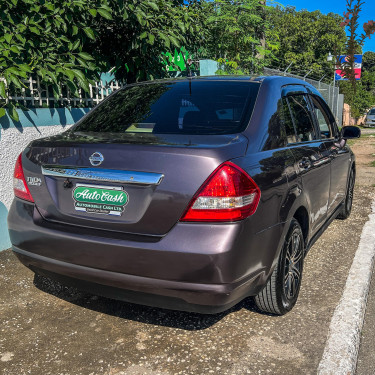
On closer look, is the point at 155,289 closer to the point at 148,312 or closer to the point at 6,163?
the point at 148,312

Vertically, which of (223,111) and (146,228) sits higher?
(223,111)

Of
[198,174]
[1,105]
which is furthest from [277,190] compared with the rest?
[1,105]

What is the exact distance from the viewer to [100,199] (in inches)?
98.9

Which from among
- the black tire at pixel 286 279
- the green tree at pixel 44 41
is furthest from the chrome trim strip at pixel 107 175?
the green tree at pixel 44 41

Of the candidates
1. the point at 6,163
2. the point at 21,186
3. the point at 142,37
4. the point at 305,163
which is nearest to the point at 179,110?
the point at 305,163

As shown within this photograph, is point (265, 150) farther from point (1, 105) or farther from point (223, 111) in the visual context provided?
point (1, 105)

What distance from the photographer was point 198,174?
2.34m

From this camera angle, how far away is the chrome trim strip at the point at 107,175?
2391 mm

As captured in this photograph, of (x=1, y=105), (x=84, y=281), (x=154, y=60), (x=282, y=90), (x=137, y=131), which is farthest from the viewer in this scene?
(x=154, y=60)

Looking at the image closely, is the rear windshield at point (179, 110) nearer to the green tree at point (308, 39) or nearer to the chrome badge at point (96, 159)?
the chrome badge at point (96, 159)

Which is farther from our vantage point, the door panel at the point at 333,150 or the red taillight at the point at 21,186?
the door panel at the point at 333,150

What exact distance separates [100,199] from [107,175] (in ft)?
0.48

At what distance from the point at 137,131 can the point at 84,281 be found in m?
1.02

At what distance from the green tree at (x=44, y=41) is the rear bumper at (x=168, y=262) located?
7.30ft
